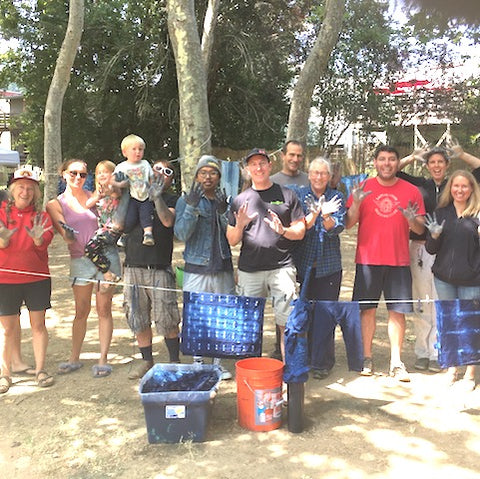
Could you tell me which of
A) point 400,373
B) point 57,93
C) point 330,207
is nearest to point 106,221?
point 330,207

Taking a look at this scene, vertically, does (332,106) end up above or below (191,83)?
above

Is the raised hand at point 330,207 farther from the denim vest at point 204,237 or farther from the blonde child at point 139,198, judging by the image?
the blonde child at point 139,198

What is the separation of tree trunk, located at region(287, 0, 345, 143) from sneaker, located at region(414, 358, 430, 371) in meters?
4.49

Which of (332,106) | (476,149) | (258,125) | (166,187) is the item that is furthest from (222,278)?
(332,106)

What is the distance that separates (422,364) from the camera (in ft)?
15.4

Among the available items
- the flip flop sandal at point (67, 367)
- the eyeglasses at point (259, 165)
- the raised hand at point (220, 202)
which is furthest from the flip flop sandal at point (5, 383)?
the eyeglasses at point (259, 165)

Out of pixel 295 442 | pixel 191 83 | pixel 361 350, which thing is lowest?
pixel 295 442

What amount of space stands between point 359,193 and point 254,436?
1.96 m

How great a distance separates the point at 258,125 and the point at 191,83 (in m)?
10.9

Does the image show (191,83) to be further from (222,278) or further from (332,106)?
(332,106)

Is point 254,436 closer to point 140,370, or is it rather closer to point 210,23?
point 140,370

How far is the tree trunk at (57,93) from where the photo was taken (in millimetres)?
10648

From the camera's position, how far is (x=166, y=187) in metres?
4.38

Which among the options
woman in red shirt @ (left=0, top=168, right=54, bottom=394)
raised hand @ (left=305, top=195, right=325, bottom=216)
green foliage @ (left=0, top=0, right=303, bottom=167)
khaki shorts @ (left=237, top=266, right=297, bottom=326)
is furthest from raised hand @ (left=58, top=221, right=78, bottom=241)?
green foliage @ (left=0, top=0, right=303, bottom=167)
